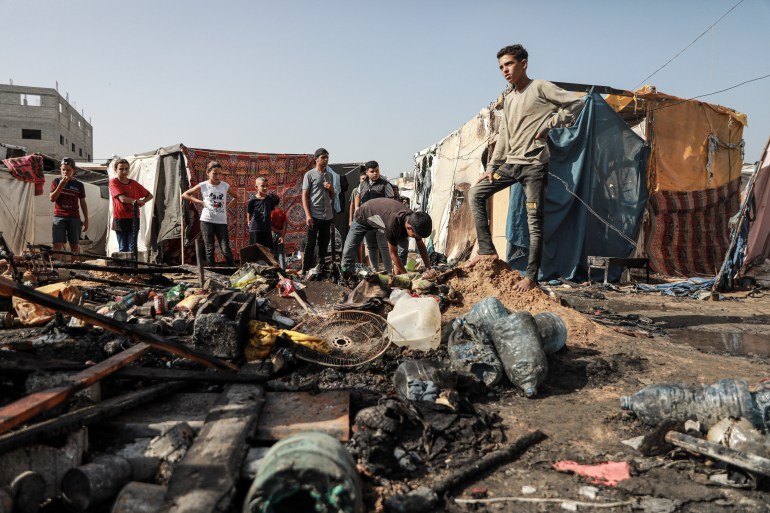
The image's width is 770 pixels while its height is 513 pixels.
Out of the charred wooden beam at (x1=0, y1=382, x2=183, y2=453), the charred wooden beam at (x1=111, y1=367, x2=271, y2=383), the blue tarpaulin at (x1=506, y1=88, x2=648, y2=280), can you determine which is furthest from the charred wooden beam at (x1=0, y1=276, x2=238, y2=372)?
the blue tarpaulin at (x1=506, y1=88, x2=648, y2=280)

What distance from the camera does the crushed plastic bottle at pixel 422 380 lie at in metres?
2.79

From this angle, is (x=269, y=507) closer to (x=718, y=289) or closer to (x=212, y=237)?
(x=212, y=237)

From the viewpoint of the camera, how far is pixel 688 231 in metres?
9.59

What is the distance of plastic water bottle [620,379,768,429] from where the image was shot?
2385 millimetres

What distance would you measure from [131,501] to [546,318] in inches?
119

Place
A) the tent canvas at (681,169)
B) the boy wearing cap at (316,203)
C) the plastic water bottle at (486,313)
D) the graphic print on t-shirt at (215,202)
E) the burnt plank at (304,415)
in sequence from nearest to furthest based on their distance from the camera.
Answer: the burnt plank at (304,415), the plastic water bottle at (486,313), the graphic print on t-shirt at (215,202), the boy wearing cap at (316,203), the tent canvas at (681,169)

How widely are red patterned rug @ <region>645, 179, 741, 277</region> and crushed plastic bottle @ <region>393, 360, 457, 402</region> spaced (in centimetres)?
797

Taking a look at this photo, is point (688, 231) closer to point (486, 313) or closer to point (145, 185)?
point (486, 313)

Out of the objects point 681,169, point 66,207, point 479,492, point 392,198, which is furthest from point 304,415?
point 681,169

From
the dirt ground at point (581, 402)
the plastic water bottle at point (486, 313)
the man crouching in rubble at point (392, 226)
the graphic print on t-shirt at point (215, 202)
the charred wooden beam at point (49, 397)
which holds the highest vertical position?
the graphic print on t-shirt at point (215, 202)

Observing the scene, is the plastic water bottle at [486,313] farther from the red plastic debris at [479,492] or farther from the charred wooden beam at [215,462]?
the charred wooden beam at [215,462]

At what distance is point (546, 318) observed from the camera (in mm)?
3775

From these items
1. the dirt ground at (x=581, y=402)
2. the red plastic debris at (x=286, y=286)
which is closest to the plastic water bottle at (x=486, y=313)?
the dirt ground at (x=581, y=402)

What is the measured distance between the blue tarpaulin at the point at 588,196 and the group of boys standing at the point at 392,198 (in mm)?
555
